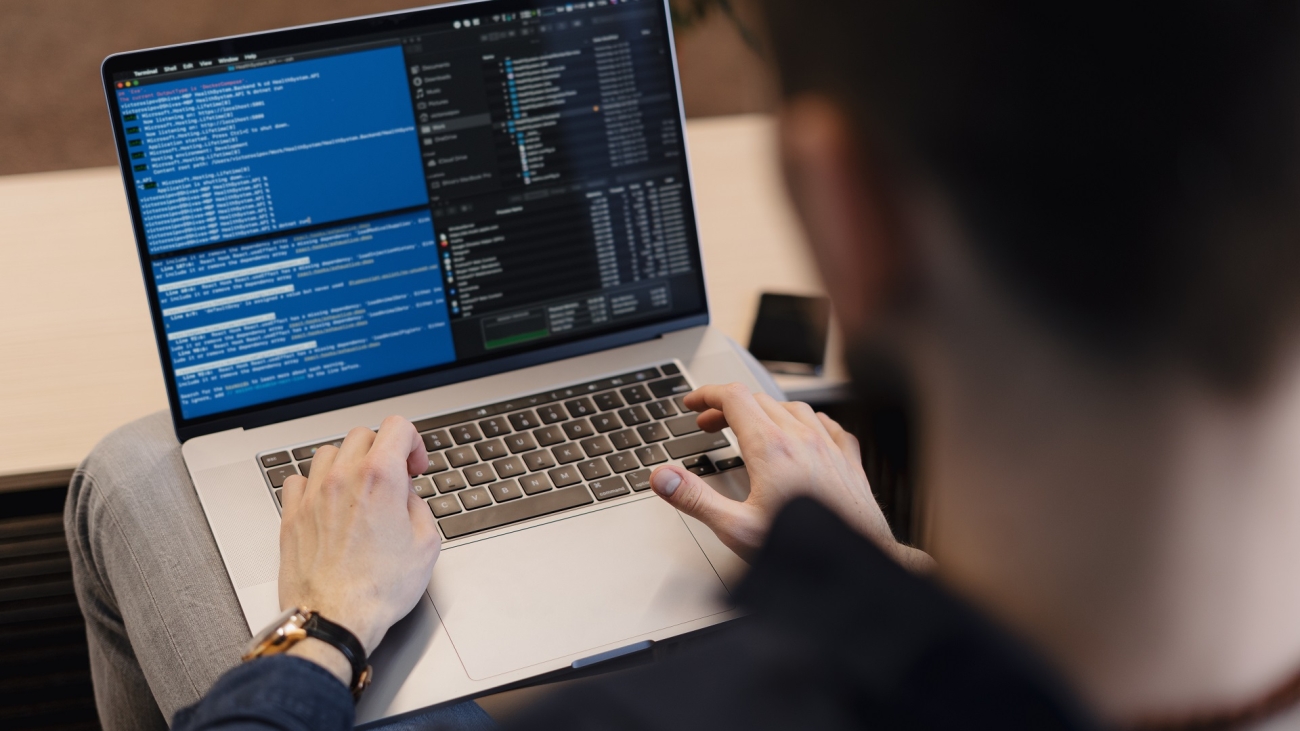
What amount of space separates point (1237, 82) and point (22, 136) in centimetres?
309

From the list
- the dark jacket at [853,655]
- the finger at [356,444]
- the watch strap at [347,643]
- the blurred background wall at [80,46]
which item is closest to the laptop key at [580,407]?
the finger at [356,444]

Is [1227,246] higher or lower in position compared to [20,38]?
lower

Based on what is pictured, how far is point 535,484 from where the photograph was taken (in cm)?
87

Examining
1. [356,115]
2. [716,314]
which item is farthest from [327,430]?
[716,314]

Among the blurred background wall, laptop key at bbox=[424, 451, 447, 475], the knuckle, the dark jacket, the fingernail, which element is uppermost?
the blurred background wall

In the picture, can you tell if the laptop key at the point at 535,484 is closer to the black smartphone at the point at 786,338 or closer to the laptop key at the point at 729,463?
the laptop key at the point at 729,463

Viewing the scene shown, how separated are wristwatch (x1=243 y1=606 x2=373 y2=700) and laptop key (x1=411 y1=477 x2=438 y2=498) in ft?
0.60

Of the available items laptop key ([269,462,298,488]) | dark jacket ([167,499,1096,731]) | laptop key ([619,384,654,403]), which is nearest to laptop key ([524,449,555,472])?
laptop key ([619,384,654,403])

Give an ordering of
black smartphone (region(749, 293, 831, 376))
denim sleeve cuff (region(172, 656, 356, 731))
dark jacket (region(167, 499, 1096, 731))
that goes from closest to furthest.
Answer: dark jacket (region(167, 499, 1096, 731)) → denim sleeve cuff (region(172, 656, 356, 731)) → black smartphone (region(749, 293, 831, 376))

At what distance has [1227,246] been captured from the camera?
0.79ft

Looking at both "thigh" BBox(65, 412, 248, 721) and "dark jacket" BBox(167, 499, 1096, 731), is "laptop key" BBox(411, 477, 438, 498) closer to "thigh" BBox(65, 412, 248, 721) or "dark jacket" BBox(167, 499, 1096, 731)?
"thigh" BBox(65, 412, 248, 721)

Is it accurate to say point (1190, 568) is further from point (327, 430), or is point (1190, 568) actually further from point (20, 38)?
point (20, 38)

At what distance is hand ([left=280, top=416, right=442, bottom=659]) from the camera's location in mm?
706

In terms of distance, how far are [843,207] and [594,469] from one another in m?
0.66
